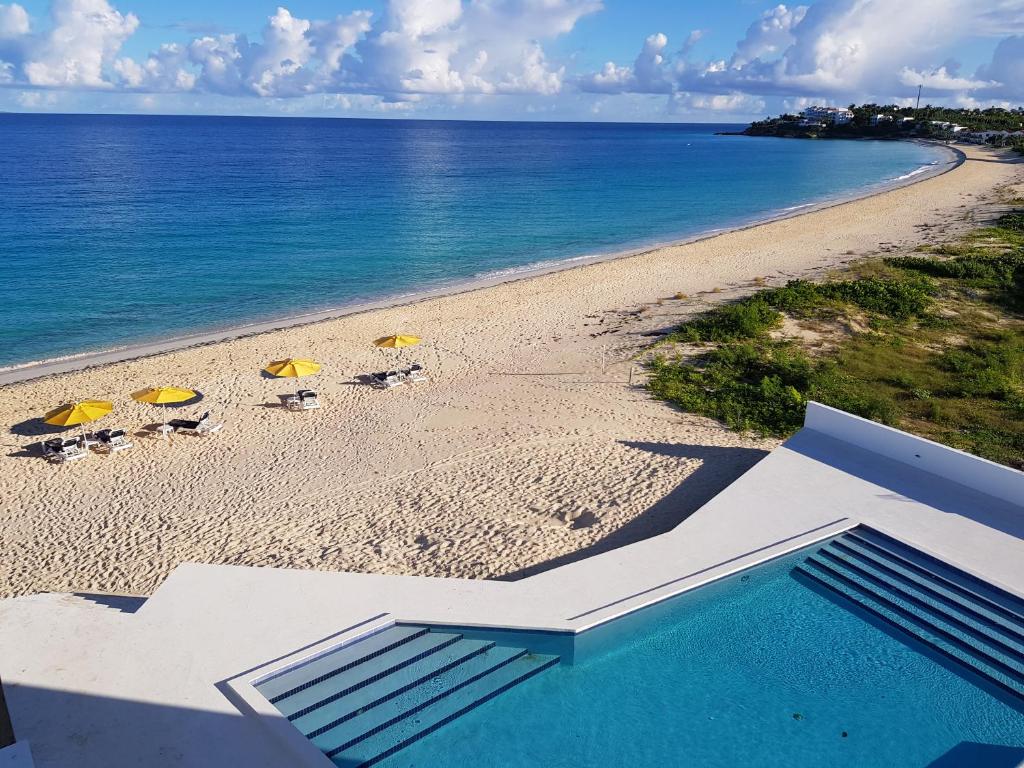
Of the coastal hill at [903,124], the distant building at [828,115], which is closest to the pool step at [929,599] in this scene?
the coastal hill at [903,124]

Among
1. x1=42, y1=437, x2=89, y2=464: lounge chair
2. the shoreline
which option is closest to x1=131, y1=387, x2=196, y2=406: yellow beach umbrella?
x1=42, y1=437, x2=89, y2=464: lounge chair

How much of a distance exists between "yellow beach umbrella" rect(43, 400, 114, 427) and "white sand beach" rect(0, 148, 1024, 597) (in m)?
0.74

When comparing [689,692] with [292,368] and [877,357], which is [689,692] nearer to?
[292,368]

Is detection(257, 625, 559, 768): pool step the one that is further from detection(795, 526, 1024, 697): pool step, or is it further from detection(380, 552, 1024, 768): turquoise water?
detection(795, 526, 1024, 697): pool step

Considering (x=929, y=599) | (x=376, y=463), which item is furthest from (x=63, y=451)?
(x=929, y=599)

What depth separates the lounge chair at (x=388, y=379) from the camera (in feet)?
61.2

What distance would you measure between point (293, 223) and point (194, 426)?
98.8ft

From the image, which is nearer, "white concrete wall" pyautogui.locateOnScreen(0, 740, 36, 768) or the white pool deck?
"white concrete wall" pyautogui.locateOnScreen(0, 740, 36, 768)

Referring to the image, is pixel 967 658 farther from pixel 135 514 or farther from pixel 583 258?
pixel 583 258

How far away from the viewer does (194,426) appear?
52.1 ft

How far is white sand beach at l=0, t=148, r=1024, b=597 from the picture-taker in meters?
11.3

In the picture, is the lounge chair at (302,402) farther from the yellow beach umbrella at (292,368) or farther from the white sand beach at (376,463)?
the yellow beach umbrella at (292,368)

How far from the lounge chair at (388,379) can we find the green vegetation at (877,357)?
6.60m

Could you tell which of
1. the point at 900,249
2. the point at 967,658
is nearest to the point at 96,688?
the point at 967,658
